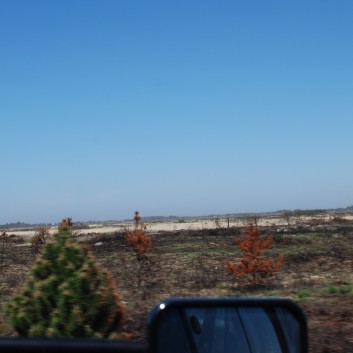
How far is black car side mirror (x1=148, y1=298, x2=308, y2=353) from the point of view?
2.58 metres

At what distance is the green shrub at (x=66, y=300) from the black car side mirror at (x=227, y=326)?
12.7ft

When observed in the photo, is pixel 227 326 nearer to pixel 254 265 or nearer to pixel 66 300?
pixel 66 300

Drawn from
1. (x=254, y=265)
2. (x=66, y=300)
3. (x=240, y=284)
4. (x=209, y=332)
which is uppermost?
(x=209, y=332)

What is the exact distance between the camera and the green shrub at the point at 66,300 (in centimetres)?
643

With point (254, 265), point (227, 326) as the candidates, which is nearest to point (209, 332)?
point (227, 326)

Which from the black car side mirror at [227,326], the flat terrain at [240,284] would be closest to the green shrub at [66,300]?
the flat terrain at [240,284]

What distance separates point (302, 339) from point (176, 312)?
0.61 m

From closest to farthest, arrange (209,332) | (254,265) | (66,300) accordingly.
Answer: (209,332)
(66,300)
(254,265)

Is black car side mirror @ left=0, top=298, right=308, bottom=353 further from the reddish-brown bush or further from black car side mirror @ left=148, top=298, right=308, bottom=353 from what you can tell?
the reddish-brown bush

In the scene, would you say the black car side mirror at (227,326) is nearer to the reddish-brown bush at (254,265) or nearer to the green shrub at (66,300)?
the green shrub at (66,300)

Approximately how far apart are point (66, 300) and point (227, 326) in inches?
159

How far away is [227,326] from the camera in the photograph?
9.17 feet

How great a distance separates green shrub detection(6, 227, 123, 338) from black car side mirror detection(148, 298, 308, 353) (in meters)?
3.86

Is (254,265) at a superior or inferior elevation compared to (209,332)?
inferior
